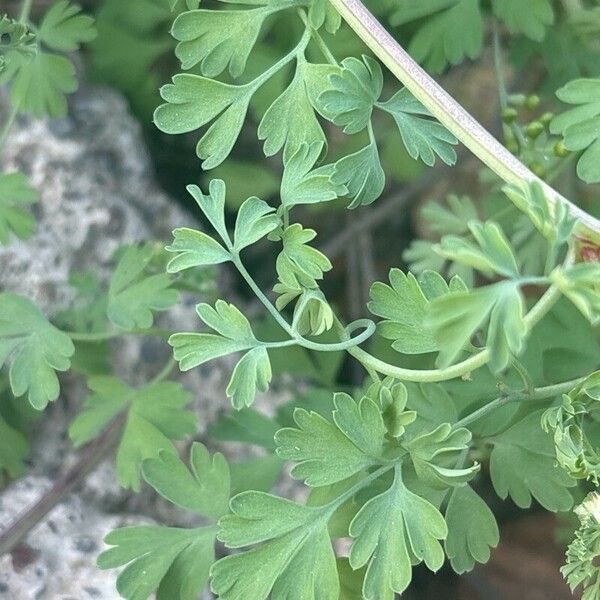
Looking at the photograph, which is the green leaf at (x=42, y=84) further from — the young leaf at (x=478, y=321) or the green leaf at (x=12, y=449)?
the young leaf at (x=478, y=321)

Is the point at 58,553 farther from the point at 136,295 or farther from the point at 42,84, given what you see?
the point at 42,84

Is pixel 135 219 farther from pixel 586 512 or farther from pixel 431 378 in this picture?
pixel 586 512

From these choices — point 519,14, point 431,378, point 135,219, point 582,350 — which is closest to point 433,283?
point 431,378

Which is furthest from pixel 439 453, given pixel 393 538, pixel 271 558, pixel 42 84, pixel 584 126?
pixel 42 84

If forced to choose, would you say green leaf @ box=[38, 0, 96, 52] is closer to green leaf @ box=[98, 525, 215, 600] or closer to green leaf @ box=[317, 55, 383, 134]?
green leaf @ box=[317, 55, 383, 134]

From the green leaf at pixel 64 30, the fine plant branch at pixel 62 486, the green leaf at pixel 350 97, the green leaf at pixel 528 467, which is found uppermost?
the green leaf at pixel 64 30

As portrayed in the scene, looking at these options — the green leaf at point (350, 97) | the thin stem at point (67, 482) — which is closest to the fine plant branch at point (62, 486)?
the thin stem at point (67, 482)
